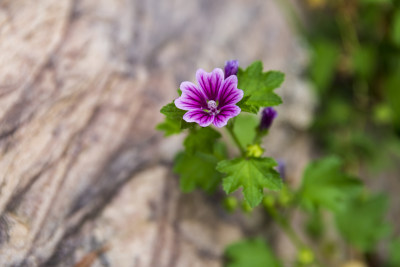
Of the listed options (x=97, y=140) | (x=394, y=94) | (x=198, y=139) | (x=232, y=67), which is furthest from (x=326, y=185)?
(x=394, y=94)

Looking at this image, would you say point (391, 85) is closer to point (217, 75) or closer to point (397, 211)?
point (397, 211)

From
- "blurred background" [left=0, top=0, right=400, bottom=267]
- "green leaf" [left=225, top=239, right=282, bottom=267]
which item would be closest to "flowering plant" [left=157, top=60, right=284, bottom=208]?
"blurred background" [left=0, top=0, right=400, bottom=267]

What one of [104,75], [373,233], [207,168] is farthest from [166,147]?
[373,233]

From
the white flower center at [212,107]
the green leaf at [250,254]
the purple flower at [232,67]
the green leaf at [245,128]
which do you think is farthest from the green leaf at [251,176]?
the green leaf at [250,254]

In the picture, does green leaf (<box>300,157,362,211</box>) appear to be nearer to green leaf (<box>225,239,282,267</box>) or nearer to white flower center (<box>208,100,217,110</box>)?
green leaf (<box>225,239,282,267</box>)

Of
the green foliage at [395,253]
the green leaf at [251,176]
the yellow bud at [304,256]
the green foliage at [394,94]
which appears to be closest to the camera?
the green leaf at [251,176]

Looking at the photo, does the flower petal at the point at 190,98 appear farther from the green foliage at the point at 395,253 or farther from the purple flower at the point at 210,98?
the green foliage at the point at 395,253
